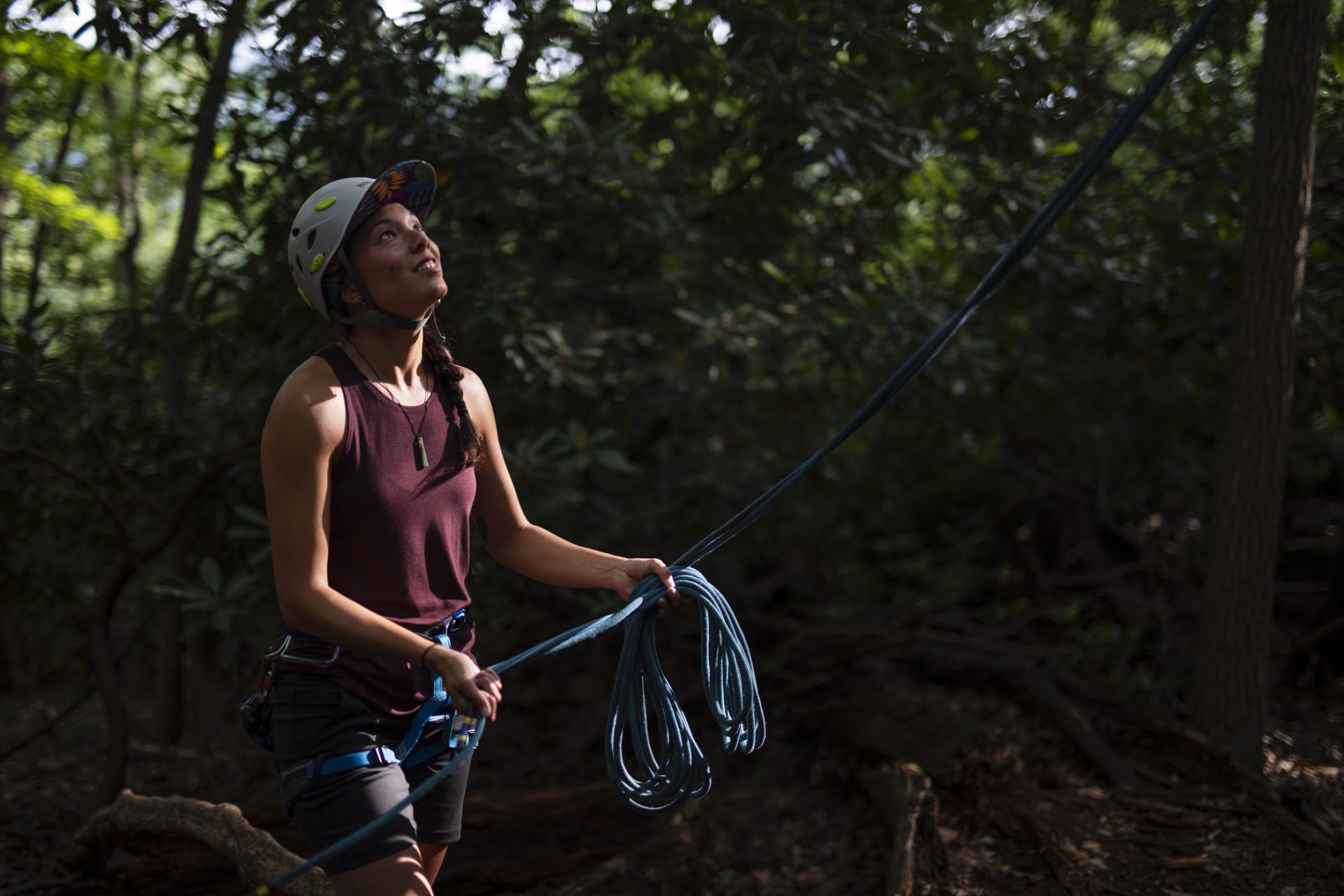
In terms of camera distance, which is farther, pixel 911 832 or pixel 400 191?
pixel 911 832

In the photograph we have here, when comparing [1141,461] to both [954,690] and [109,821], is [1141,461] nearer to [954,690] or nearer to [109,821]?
[954,690]

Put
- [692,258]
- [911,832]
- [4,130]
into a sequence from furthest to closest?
[4,130]
[692,258]
[911,832]

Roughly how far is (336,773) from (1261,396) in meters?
3.63

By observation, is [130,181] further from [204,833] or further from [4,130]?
[204,833]

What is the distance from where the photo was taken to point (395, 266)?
2168 millimetres

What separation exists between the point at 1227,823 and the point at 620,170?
11.4 feet

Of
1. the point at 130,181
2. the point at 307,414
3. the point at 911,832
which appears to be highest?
the point at 130,181

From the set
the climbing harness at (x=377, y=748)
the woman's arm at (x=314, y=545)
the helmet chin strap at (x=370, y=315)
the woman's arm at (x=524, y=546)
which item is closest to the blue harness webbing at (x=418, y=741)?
the climbing harness at (x=377, y=748)

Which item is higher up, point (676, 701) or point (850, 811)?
point (676, 701)

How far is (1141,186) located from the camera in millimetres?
5688

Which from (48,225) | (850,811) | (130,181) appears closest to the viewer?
(850,811)

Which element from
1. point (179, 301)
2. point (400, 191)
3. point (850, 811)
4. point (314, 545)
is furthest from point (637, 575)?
point (179, 301)

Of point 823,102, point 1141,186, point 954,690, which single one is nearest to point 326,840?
point 823,102

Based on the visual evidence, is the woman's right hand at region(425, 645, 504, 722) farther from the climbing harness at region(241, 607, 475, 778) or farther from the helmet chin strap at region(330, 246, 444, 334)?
the helmet chin strap at region(330, 246, 444, 334)
